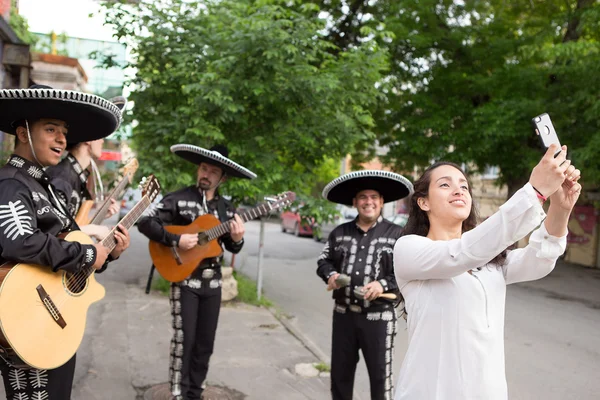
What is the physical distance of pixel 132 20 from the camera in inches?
320

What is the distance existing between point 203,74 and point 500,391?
597cm

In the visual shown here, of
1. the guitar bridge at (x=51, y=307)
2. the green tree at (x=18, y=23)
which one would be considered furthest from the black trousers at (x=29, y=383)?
the green tree at (x=18, y=23)

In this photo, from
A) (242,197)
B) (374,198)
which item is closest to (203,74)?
(242,197)

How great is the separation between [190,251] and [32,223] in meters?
2.00

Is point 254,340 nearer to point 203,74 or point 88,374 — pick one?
point 88,374

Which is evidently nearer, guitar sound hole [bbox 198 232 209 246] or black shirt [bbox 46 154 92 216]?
black shirt [bbox 46 154 92 216]

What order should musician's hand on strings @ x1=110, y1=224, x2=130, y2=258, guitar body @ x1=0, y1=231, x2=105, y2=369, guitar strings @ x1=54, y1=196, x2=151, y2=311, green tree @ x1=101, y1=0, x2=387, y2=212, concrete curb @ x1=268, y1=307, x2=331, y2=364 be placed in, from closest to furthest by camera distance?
A: 1. guitar body @ x1=0, y1=231, x2=105, y2=369
2. guitar strings @ x1=54, y1=196, x2=151, y2=311
3. musician's hand on strings @ x1=110, y1=224, x2=130, y2=258
4. concrete curb @ x1=268, y1=307, x2=331, y2=364
5. green tree @ x1=101, y1=0, x2=387, y2=212

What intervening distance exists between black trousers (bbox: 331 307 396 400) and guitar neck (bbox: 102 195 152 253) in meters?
1.58

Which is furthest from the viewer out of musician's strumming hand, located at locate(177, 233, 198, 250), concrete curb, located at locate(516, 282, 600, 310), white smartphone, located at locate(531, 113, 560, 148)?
concrete curb, located at locate(516, 282, 600, 310)

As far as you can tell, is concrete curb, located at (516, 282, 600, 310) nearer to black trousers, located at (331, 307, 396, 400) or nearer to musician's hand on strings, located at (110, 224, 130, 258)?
black trousers, located at (331, 307, 396, 400)

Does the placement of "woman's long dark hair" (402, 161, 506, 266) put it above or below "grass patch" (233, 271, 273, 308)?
above

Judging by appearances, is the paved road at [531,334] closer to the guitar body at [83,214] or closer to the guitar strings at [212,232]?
the guitar strings at [212,232]

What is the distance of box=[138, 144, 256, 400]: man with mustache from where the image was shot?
427cm

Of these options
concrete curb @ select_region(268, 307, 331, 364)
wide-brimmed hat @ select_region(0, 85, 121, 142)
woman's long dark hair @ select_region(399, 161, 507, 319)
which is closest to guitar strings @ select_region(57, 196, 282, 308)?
wide-brimmed hat @ select_region(0, 85, 121, 142)
